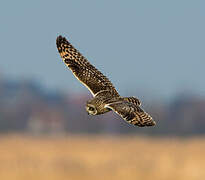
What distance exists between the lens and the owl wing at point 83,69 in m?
11.7

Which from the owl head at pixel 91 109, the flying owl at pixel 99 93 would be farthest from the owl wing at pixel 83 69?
the owl head at pixel 91 109

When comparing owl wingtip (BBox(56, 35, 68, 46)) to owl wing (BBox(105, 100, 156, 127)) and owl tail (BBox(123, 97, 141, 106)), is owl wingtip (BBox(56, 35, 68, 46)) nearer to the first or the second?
owl tail (BBox(123, 97, 141, 106))

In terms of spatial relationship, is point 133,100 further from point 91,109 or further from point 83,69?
point 83,69

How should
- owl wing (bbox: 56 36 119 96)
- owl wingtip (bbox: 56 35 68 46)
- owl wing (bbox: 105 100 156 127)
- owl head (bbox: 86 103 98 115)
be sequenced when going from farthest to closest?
owl wingtip (bbox: 56 35 68 46), owl wing (bbox: 56 36 119 96), owl head (bbox: 86 103 98 115), owl wing (bbox: 105 100 156 127)

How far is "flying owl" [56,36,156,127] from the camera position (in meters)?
10.1

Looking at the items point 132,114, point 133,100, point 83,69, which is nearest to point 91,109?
point 133,100

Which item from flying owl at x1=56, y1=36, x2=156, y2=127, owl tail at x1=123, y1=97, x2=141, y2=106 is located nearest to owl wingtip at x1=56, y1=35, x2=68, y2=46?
flying owl at x1=56, y1=36, x2=156, y2=127

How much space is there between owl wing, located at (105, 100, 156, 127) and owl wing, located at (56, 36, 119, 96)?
893mm

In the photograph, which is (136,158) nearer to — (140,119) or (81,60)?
(81,60)

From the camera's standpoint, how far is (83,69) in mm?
12164

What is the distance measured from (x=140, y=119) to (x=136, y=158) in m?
14.4

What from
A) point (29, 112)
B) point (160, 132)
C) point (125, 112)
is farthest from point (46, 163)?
point (29, 112)

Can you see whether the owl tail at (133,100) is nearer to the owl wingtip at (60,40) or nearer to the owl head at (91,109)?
the owl head at (91,109)

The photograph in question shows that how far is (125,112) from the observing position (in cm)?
1022
